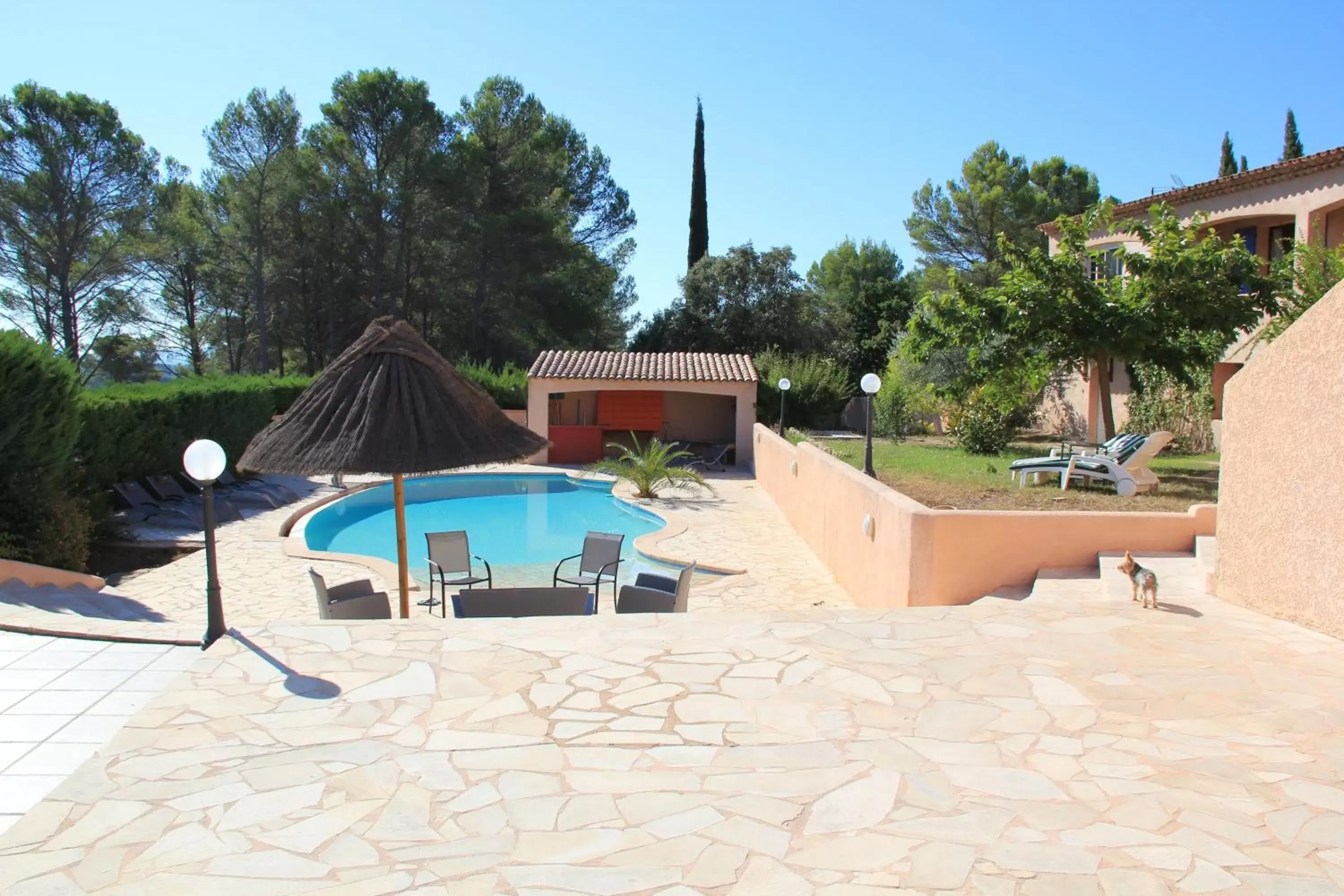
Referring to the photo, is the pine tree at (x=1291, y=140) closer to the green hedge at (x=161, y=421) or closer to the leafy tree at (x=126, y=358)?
the green hedge at (x=161, y=421)

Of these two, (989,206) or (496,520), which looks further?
(989,206)

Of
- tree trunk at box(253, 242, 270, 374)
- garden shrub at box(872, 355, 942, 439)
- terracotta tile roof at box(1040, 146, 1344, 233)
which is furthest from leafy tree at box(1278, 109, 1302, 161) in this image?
tree trunk at box(253, 242, 270, 374)

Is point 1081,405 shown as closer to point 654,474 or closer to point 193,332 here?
point 654,474

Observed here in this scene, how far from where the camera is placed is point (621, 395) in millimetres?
28703

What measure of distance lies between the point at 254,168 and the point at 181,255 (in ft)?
15.0

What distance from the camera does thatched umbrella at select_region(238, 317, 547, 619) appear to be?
25.4 feet

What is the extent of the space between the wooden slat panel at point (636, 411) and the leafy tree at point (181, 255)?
56.1 ft

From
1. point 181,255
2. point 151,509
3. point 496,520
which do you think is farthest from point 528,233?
point 151,509

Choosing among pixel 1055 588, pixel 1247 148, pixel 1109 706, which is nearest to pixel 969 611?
pixel 1055 588

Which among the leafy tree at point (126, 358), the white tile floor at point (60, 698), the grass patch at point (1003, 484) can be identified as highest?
the leafy tree at point (126, 358)

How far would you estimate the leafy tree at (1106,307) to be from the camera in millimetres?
13445

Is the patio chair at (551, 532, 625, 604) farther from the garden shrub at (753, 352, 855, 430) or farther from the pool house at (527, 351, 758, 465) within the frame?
the garden shrub at (753, 352, 855, 430)

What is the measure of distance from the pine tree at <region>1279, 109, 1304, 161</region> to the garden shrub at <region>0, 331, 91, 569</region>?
145 ft

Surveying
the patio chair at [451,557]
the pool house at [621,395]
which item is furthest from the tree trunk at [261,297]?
the patio chair at [451,557]
